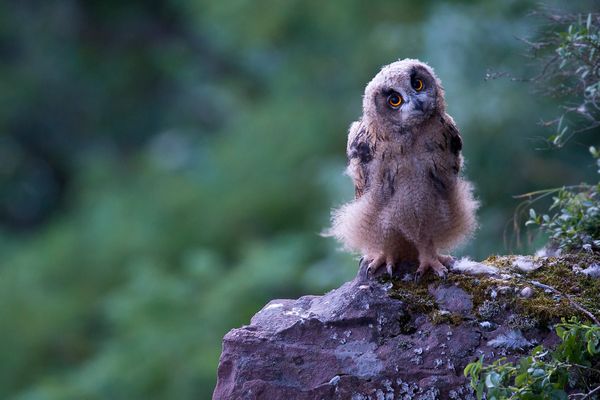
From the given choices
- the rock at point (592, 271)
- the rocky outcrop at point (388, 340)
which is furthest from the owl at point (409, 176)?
the rock at point (592, 271)

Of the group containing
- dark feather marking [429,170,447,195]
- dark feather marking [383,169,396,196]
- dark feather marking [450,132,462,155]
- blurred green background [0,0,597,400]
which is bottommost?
dark feather marking [429,170,447,195]

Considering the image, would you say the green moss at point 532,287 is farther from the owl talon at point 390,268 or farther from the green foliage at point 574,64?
the green foliage at point 574,64

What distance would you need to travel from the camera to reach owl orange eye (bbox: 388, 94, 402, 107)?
460 centimetres

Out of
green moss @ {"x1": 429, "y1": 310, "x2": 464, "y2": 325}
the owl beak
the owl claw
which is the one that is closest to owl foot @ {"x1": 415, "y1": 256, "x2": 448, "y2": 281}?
the owl claw

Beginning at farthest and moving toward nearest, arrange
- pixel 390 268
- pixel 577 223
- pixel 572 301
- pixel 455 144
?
pixel 455 144 < pixel 390 268 < pixel 577 223 < pixel 572 301

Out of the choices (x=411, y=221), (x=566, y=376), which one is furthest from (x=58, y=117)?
(x=566, y=376)

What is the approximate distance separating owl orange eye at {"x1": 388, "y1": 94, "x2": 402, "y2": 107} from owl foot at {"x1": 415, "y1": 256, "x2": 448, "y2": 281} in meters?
0.72

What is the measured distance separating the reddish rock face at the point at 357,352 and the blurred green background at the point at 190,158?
4.22ft

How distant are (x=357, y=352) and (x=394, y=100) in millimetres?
1187

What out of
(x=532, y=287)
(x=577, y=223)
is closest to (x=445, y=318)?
(x=532, y=287)

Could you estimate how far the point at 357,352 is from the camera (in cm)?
412

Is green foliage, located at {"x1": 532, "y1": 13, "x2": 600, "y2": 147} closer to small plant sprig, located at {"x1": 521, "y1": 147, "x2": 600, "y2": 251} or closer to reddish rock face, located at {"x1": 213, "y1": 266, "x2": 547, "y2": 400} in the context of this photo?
small plant sprig, located at {"x1": 521, "y1": 147, "x2": 600, "y2": 251}

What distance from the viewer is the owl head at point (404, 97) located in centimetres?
456

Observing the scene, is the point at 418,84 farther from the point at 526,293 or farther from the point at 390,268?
the point at 526,293
